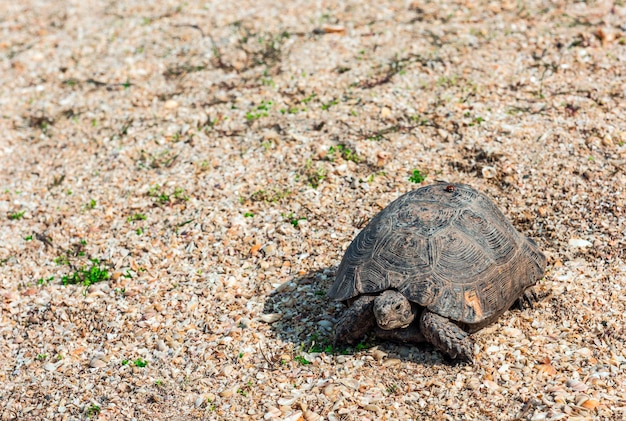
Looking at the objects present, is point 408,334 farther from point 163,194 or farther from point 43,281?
point 43,281

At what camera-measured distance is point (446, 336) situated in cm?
444

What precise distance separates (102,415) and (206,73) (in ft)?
17.4

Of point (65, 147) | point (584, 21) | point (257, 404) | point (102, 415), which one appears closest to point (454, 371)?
point (257, 404)

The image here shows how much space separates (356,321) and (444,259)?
75 cm

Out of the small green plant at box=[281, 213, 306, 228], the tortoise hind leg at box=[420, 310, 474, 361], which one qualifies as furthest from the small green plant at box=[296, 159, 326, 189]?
the tortoise hind leg at box=[420, 310, 474, 361]

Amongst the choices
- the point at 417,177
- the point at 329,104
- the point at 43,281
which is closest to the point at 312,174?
the point at 417,177

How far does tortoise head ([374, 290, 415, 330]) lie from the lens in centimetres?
445

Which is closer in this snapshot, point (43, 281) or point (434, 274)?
point (434, 274)

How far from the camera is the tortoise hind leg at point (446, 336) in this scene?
4438 millimetres

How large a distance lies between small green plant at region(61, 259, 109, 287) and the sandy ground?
0.06 ft

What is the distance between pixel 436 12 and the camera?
9438mm

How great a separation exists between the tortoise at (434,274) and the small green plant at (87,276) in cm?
233

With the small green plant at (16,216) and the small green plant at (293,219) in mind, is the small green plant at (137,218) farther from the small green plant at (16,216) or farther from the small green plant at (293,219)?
the small green plant at (293,219)

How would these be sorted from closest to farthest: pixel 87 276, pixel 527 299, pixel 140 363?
pixel 140 363, pixel 527 299, pixel 87 276
